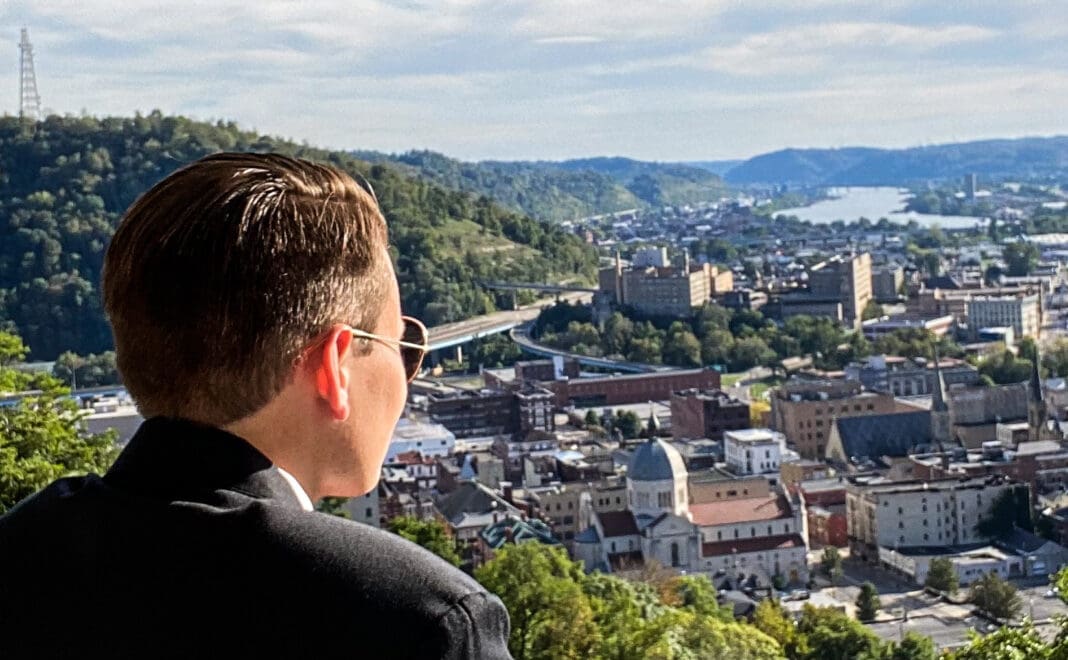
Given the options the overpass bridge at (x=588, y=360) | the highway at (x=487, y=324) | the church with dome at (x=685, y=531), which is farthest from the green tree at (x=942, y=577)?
the highway at (x=487, y=324)

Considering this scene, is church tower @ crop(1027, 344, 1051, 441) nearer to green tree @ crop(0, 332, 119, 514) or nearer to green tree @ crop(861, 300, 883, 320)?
green tree @ crop(861, 300, 883, 320)


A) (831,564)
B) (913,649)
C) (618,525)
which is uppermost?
(913,649)

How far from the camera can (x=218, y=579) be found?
60cm

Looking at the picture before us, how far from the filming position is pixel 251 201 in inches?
25.3

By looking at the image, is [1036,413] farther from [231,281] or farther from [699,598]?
[231,281]

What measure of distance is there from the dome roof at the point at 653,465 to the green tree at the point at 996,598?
3.53m

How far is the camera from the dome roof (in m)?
16.9

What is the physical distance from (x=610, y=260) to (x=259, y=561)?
41766 millimetres

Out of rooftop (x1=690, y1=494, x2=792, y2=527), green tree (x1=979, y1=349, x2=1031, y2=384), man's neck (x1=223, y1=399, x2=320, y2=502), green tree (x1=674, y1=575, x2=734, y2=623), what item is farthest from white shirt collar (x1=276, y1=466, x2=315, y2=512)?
green tree (x1=979, y1=349, x2=1031, y2=384)

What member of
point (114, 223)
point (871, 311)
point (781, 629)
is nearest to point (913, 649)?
point (781, 629)

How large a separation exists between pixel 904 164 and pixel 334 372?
119m

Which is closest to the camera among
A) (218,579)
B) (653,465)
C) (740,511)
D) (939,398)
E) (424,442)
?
(218,579)

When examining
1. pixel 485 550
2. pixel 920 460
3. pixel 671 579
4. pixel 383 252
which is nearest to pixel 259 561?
pixel 383 252

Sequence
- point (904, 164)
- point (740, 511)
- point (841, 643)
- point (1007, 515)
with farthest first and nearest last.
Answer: point (904, 164) → point (1007, 515) → point (740, 511) → point (841, 643)
